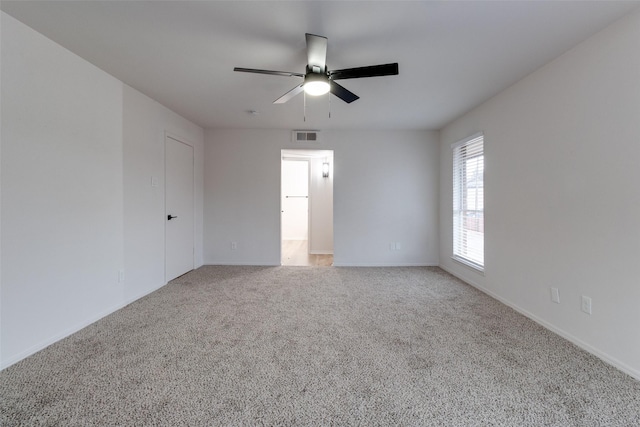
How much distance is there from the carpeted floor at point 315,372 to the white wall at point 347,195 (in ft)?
5.78

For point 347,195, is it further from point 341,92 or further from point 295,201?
point 295,201

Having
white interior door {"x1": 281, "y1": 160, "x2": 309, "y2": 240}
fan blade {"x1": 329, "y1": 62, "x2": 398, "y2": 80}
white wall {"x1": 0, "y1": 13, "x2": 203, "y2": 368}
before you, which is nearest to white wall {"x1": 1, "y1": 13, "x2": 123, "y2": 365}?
white wall {"x1": 0, "y1": 13, "x2": 203, "y2": 368}

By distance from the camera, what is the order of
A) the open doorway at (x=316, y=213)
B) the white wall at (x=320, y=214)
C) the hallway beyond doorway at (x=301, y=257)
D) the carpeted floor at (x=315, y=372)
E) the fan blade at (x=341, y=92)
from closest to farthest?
the carpeted floor at (x=315, y=372)
the fan blade at (x=341, y=92)
the hallway beyond doorway at (x=301, y=257)
the open doorway at (x=316, y=213)
the white wall at (x=320, y=214)

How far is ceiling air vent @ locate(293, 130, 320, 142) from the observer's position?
4473 mm

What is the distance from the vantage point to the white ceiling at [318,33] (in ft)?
5.53

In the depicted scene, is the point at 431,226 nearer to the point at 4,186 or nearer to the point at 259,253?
the point at 259,253

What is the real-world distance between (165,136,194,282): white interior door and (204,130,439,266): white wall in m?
0.44

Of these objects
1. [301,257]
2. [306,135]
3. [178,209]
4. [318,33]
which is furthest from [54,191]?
[301,257]

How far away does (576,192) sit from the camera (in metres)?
2.08

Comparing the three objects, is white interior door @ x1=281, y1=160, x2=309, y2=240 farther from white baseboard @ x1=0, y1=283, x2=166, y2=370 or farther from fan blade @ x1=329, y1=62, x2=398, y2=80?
fan blade @ x1=329, y1=62, x2=398, y2=80

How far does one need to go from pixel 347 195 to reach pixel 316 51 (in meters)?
2.85

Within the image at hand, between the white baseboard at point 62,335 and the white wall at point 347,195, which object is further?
the white wall at point 347,195

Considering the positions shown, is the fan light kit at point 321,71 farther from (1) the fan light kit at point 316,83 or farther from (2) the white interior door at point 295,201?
(2) the white interior door at point 295,201

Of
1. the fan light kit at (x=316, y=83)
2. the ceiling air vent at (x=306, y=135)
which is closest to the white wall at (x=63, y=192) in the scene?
the fan light kit at (x=316, y=83)
